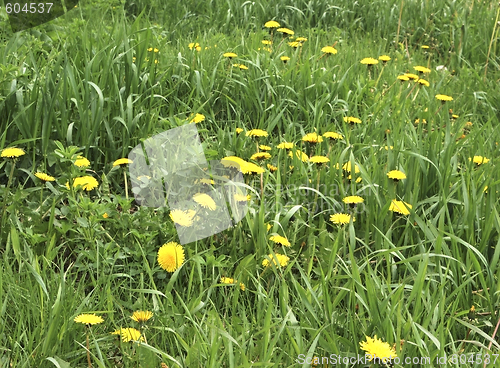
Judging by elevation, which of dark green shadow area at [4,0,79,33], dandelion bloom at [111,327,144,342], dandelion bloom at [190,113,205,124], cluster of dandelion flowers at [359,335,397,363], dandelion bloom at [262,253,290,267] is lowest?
dandelion bloom at [262,253,290,267]

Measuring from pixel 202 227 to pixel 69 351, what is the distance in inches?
24.4

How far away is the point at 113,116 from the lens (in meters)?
2.39

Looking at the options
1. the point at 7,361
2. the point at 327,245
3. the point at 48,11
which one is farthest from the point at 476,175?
the point at 48,11

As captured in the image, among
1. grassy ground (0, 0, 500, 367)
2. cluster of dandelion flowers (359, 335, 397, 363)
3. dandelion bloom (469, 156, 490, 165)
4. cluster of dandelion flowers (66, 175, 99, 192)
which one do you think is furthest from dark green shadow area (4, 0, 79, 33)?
cluster of dandelion flowers (359, 335, 397, 363)

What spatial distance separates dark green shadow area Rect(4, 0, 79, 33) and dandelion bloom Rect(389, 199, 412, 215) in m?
2.26

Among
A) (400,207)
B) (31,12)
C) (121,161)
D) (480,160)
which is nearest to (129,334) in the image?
(121,161)

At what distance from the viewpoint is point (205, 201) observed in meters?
1.79

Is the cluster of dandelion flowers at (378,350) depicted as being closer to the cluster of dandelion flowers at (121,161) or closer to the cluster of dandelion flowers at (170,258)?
the cluster of dandelion flowers at (170,258)

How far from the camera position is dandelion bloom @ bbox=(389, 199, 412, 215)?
184 centimetres

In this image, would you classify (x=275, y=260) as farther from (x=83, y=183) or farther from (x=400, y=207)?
(x=83, y=183)

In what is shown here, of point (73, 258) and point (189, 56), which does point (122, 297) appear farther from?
point (189, 56)

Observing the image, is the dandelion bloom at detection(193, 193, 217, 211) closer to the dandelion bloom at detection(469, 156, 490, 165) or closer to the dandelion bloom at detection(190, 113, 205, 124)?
the dandelion bloom at detection(190, 113, 205, 124)

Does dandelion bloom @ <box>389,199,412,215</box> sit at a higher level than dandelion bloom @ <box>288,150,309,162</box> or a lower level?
lower

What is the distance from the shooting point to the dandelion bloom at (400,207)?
1839mm
